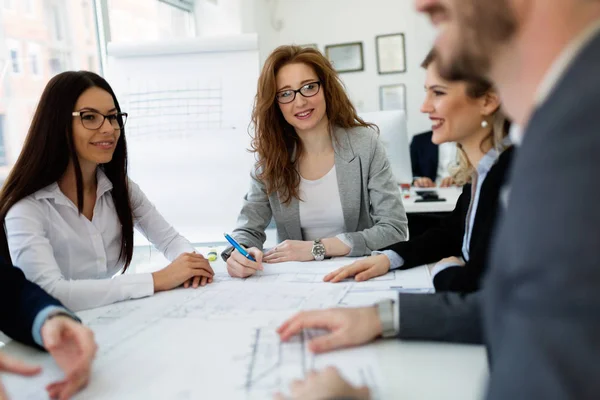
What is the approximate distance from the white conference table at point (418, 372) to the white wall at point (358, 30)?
14.7 feet

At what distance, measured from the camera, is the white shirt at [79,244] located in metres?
1.23

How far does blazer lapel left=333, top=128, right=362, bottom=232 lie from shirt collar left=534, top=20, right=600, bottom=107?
4.62ft

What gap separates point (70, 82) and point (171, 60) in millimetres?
1225

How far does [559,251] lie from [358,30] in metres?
5.12

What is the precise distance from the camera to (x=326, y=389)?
2.10 feet

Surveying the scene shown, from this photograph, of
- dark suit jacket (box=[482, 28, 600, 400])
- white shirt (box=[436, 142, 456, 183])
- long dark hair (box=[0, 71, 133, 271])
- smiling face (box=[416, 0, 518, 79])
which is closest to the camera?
dark suit jacket (box=[482, 28, 600, 400])

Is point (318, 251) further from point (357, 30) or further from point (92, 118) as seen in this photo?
point (357, 30)

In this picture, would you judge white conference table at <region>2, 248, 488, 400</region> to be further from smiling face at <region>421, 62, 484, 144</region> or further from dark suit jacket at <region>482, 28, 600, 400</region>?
smiling face at <region>421, 62, 484, 144</region>

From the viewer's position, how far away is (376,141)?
1.94 meters

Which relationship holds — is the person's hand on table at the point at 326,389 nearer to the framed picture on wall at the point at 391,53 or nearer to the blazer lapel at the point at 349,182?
the blazer lapel at the point at 349,182

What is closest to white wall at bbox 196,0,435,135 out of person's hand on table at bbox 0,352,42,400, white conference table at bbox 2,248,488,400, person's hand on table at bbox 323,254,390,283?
person's hand on table at bbox 323,254,390,283

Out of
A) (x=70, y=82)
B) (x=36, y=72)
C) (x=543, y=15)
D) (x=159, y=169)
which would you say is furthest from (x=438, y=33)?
(x=36, y=72)

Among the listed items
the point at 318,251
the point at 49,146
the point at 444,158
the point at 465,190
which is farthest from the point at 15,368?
the point at 444,158

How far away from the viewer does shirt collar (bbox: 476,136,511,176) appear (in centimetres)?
112
